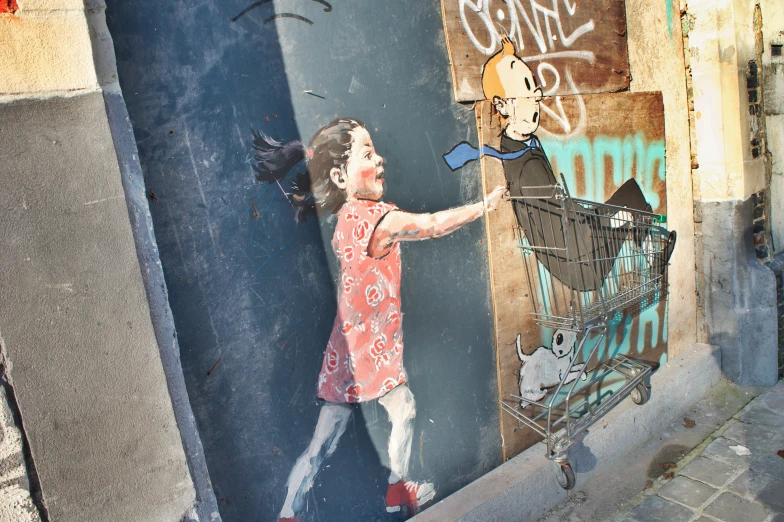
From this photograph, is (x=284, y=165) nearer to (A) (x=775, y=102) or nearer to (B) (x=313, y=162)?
(B) (x=313, y=162)

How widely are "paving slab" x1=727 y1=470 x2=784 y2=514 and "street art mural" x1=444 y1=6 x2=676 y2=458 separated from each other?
993mm

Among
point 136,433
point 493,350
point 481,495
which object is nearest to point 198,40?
point 136,433

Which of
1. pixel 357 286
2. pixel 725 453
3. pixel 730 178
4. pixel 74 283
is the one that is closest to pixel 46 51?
pixel 74 283

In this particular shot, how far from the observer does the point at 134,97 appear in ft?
7.90

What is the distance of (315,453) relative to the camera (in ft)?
9.82

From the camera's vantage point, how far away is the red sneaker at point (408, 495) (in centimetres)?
333

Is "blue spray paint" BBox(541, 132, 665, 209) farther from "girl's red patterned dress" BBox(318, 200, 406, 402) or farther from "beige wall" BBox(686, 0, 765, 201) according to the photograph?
"girl's red patterned dress" BBox(318, 200, 406, 402)

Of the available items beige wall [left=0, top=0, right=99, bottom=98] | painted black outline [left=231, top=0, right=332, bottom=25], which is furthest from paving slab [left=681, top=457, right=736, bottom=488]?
beige wall [left=0, top=0, right=99, bottom=98]

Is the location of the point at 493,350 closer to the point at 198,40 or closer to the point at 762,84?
the point at 198,40

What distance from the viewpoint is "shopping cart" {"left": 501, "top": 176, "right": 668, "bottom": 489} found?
3738 millimetres

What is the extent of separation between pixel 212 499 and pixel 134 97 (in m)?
1.73

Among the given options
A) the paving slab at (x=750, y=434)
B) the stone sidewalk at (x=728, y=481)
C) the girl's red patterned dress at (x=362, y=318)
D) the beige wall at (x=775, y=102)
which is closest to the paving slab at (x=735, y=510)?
the stone sidewalk at (x=728, y=481)

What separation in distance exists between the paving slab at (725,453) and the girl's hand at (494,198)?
2672mm

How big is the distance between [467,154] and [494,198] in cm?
34
